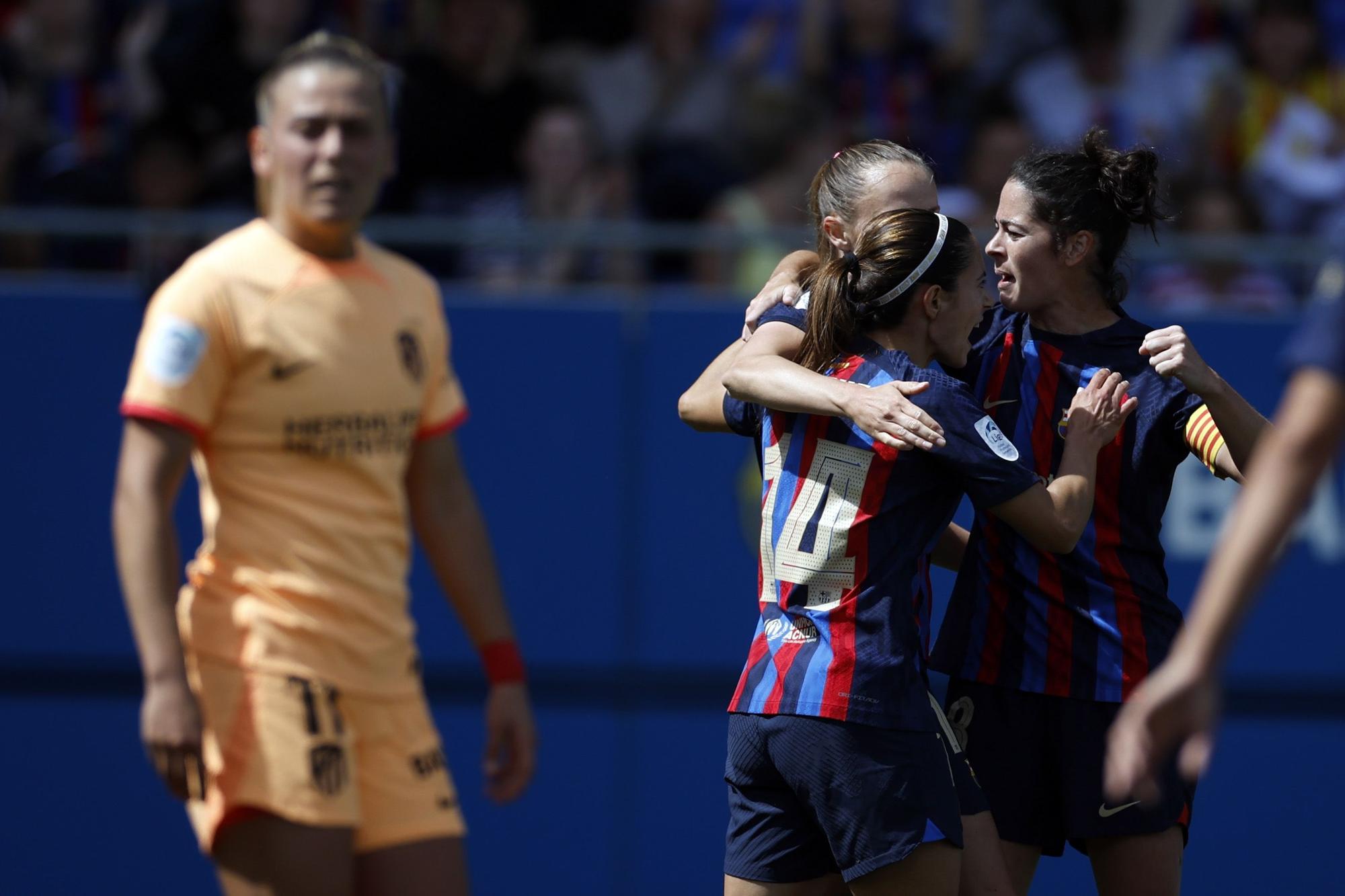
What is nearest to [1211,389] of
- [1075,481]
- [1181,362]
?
[1181,362]

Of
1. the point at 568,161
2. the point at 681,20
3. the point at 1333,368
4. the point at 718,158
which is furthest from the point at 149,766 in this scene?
the point at 1333,368

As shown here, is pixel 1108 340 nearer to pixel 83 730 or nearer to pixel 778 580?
pixel 778 580

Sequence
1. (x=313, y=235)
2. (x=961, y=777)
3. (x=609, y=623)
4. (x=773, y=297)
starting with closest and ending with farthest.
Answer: (x=313, y=235) < (x=961, y=777) < (x=773, y=297) < (x=609, y=623)

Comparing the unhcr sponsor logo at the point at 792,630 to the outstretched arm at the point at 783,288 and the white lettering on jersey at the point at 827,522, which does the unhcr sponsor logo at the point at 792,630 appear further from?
the outstretched arm at the point at 783,288

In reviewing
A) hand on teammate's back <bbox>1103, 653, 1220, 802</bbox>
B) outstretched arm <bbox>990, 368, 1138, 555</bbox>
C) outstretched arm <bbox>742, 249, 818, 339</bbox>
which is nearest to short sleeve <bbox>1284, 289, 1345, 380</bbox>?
hand on teammate's back <bbox>1103, 653, 1220, 802</bbox>

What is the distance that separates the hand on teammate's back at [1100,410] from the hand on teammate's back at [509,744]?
1246mm

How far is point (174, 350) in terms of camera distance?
9.66 ft

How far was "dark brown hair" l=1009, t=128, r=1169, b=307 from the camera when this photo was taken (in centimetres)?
356

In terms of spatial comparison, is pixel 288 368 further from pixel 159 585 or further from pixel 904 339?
pixel 904 339

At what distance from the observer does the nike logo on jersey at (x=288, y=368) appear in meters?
3.03

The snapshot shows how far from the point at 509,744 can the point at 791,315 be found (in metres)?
1.06

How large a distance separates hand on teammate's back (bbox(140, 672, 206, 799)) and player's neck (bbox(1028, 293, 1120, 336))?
1957 millimetres

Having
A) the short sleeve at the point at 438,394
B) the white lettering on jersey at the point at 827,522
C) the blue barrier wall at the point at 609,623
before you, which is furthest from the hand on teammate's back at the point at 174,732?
the blue barrier wall at the point at 609,623

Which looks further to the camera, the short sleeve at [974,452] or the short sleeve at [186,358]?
the short sleeve at [974,452]
